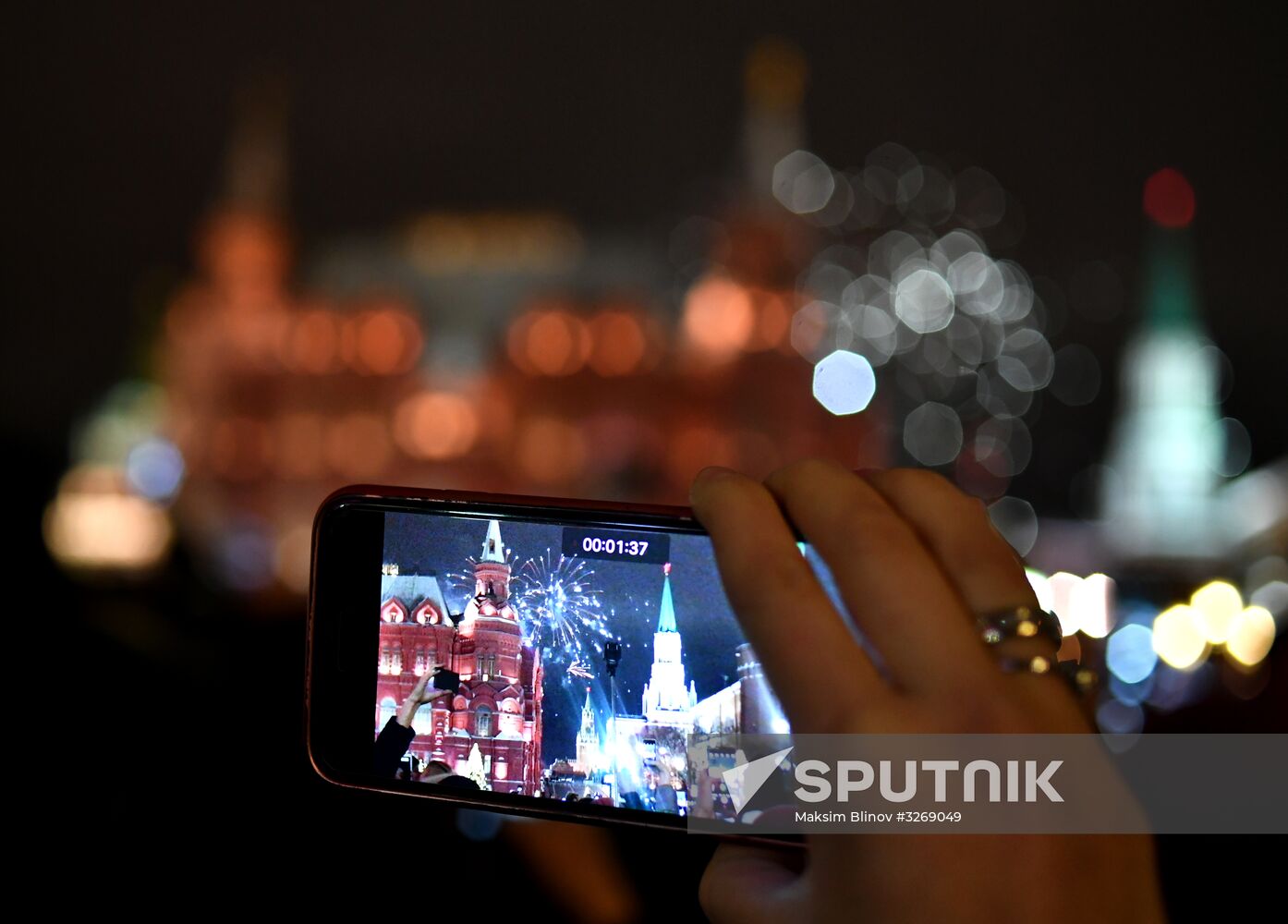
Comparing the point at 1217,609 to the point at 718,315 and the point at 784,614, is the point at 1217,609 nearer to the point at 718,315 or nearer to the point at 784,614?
the point at 784,614

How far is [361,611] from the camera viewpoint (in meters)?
0.96

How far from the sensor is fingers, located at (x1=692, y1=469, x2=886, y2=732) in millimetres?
518

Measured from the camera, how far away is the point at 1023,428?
123ft

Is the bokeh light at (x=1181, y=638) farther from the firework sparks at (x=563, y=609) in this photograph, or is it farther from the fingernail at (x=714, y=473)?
the fingernail at (x=714, y=473)

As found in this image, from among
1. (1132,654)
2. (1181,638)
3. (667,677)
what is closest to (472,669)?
(667,677)

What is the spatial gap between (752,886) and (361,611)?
50 cm

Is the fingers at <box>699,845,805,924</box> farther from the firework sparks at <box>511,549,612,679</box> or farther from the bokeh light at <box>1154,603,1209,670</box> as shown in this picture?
the bokeh light at <box>1154,603,1209,670</box>

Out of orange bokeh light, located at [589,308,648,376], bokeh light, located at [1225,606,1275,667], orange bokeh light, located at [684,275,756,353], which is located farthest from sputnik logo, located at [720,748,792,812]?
orange bokeh light, located at [684,275,756,353]

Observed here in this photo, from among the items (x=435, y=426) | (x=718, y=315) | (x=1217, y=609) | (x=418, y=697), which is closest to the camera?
(x=418, y=697)

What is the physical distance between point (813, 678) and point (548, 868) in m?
1.05

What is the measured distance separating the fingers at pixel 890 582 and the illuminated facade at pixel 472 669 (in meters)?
0.43

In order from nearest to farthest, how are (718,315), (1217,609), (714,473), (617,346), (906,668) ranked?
(906,668) < (714,473) < (1217,609) < (617,346) < (718,315)

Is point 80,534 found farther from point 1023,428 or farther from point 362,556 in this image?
point 1023,428

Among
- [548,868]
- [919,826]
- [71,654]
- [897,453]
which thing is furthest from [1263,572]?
[897,453]
